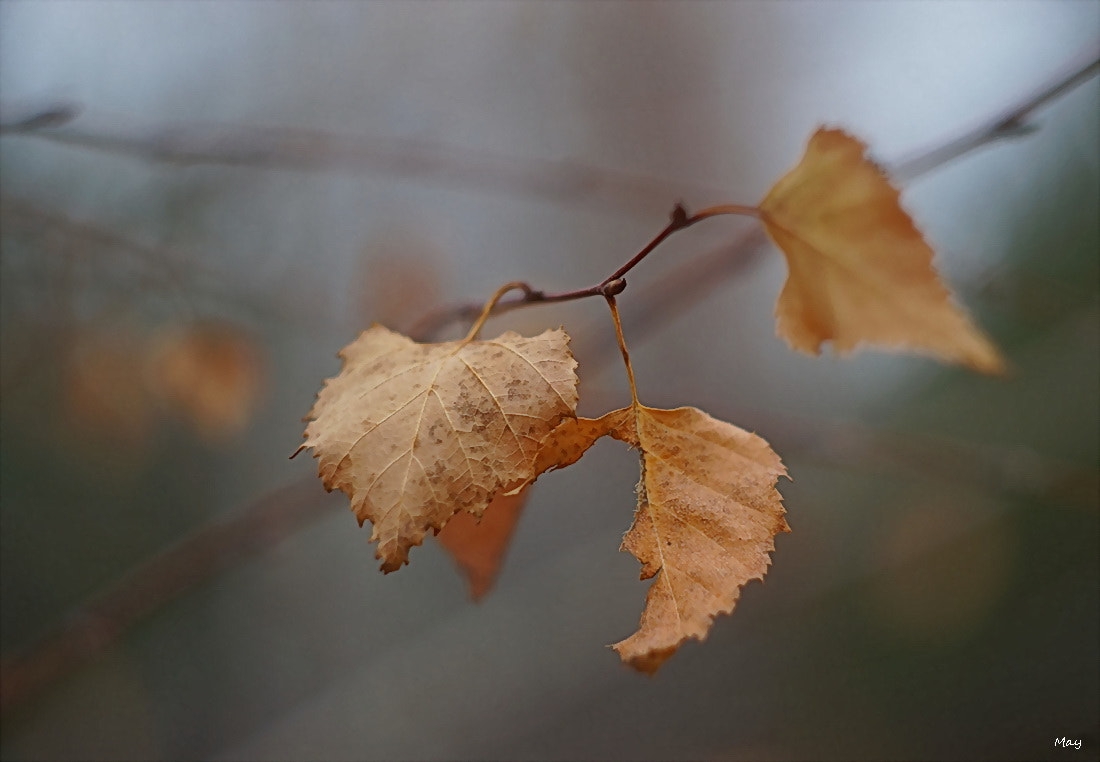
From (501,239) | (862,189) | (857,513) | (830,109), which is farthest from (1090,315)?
(501,239)

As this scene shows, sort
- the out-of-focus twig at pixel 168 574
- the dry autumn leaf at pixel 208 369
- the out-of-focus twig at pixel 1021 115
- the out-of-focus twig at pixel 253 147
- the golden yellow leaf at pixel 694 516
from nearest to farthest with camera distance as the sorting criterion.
Result: the golden yellow leaf at pixel 694 516
the out-of-focus twig at pixel 1021 115
the out-of-focus twig at pixel 253 147
the out-of-focus twig at pixel 168 574
the dry autumn leaf at pixel 208 369

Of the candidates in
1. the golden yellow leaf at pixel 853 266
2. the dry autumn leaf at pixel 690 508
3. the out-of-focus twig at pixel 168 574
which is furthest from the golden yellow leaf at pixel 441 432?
the out-of-focus twig at pixel 168 574

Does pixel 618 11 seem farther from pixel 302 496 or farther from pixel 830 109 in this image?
pixel 302 496

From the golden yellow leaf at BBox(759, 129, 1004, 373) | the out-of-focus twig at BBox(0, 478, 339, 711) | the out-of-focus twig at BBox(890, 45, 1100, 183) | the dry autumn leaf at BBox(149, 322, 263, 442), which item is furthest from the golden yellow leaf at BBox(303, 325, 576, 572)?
the dry autumn leaf at BBox(149, 322, 263, 442)

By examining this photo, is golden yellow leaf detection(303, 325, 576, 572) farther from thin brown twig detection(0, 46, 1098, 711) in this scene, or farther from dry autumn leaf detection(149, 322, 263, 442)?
dry autumn leaf detection(149, 322, 263, 442)

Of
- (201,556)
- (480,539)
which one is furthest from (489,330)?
(480,539)

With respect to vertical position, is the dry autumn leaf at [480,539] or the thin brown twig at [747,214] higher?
the thin brown twig at [747,214]

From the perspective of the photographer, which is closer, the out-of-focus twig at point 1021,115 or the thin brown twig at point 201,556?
the out-of-focus twig at point 1021,115

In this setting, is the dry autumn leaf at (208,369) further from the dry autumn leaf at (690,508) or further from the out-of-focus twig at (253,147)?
the dry autumn leaf at (690,508)

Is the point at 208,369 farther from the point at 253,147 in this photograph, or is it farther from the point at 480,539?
the point at 480,539
